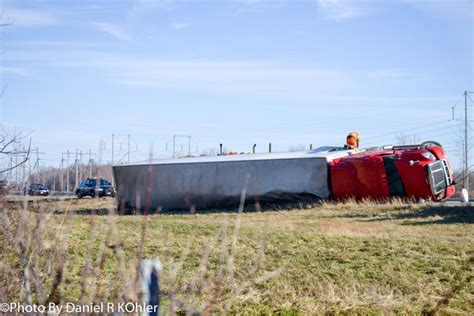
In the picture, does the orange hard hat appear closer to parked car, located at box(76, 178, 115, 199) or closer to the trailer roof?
the trailer roof

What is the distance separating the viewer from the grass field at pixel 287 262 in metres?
7.46

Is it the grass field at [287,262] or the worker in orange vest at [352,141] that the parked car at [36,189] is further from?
the worker in orange vest at [352,141]

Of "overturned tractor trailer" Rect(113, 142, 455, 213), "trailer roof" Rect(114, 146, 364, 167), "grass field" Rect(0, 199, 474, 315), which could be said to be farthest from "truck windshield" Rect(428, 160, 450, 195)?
"grass field" Rect(0, 199, 474, 315)

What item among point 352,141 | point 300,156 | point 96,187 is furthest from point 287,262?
point 352,141

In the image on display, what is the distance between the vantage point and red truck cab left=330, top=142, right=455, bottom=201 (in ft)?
80.6

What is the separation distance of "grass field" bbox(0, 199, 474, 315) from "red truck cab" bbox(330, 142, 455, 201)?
23.0 feet

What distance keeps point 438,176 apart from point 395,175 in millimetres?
1619

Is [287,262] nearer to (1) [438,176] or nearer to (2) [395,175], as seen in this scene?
(2) [395,175]

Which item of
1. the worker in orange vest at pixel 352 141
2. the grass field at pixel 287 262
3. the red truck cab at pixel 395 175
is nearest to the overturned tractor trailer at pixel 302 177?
the red truck cab at pixel 395 175

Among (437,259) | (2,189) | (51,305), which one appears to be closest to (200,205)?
(437,259)

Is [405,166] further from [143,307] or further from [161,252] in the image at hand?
[143,307]

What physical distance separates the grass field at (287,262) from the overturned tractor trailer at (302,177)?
286 inches

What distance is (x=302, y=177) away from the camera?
2666 centimetres

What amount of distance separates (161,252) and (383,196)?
14188 millimetres
